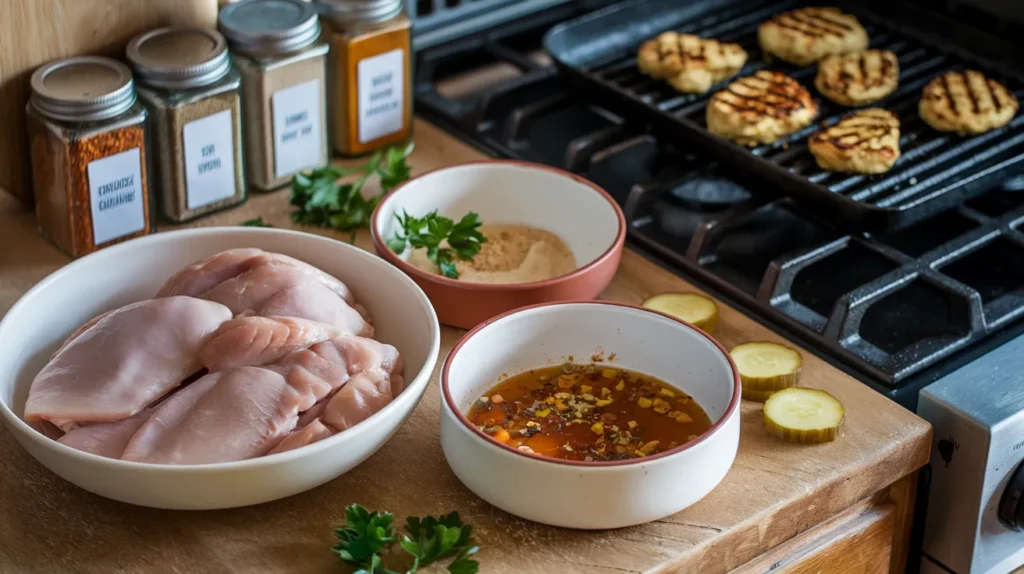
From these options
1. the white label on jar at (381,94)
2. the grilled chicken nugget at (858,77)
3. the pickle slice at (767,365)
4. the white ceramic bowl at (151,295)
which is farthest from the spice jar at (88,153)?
the grilled chicken nugget at (858,77)

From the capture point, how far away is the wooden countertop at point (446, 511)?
3.33 ft

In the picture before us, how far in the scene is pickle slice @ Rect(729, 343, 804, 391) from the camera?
1201mm

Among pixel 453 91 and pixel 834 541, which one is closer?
pixel 834 541

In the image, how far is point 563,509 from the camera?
1012 mm

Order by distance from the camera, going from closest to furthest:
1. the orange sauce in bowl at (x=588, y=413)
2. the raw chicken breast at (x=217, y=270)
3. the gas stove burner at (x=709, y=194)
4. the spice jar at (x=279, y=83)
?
the orange sauce in bowl at (x=588, y=413), the raw chicken breast at (x=217, y=270), the spice jar at (x=279, y=83), the gas stove burner at (x=709, y=194)

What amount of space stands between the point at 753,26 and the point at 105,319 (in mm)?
1109

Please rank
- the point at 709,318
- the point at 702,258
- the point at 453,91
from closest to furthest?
the point at 709,318 < the point at 702,258 < the point at 453,91

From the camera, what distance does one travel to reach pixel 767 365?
4.00 ft

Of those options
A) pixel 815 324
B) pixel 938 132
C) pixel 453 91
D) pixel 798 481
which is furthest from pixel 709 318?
pixel 453 91

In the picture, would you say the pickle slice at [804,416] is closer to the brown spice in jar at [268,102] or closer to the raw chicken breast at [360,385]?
the raw chicken breast at [360,385]

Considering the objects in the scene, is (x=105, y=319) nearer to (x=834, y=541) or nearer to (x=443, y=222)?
(x=443, y=222)

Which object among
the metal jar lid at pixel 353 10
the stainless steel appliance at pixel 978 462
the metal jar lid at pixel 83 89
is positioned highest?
the metal jar lid at pixel 353 10

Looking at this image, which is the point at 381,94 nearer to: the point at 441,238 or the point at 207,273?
the point at 441,238

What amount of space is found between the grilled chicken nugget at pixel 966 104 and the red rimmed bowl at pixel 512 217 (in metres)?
0.48
